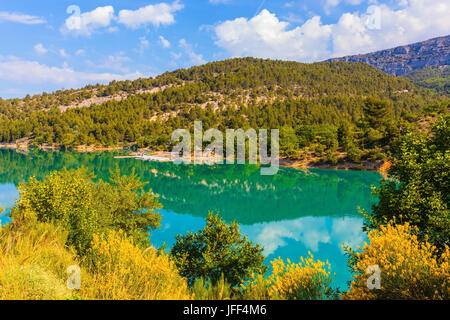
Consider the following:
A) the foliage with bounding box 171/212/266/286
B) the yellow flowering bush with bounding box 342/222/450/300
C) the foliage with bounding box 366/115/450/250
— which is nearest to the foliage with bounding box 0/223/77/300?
the foliage with bounding box 171/212/266/286

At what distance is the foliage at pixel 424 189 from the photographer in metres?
9.66

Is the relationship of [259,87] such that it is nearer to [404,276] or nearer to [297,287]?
[297,287]

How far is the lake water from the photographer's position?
24922 millimetres

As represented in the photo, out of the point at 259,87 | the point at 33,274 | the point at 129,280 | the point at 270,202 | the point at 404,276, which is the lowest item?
the point at 270,202

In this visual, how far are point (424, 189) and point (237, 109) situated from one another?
135 metres

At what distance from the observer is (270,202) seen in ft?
133

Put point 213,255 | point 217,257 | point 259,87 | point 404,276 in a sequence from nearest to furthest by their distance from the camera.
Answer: point 404,276 → point 213,255 → point 217,257 → point 259,87

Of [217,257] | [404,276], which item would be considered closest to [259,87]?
[217,257]

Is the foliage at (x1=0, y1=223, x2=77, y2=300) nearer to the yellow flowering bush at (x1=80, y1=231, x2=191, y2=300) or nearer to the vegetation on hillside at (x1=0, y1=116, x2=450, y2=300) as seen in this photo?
the vegetation on hillside at (x1=0, y1=116, x2=450, y2=300)

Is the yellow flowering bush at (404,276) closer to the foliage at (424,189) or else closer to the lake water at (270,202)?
the foliage at (424,189)
